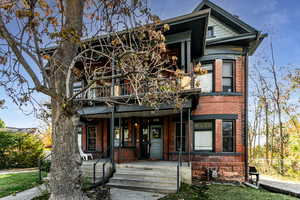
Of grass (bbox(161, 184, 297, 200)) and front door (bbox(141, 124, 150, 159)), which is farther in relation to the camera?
front door (bbox(141, 124, 150, 159))

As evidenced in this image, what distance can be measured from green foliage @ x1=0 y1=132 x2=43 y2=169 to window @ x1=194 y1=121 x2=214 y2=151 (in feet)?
34.7

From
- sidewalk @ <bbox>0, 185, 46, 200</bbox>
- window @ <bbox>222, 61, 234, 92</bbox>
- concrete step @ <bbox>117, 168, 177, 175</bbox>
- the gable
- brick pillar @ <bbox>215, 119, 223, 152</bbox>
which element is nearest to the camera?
sidewalk @ <bbox>0, 185, 46, 200</bbox>

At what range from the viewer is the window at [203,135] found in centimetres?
948

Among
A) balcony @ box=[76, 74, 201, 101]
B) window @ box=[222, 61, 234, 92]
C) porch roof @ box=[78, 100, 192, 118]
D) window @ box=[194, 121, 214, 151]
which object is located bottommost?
window @ box=[194, 121, 214, 151]

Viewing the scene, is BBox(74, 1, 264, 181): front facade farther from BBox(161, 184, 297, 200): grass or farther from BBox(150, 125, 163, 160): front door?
BBox(161, 184, 297, 200): grass

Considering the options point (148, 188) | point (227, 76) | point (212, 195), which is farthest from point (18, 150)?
point (227, 76)

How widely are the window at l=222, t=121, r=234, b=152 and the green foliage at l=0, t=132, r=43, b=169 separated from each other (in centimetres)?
1191

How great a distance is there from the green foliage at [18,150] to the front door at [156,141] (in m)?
8.12

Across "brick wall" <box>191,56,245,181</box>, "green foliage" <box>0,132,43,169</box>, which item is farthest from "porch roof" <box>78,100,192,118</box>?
"green foliage" <box>0,132,43,169</box>

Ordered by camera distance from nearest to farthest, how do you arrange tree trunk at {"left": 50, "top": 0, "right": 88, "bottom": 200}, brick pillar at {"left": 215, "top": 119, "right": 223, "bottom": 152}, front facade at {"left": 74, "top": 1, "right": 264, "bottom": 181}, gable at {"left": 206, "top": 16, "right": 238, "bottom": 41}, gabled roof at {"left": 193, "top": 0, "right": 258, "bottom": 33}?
tree trunk at {"left": 50, "top": 0, "right": 88, "bottom": 200}, front facade at {"left": 74, "top": 1, "right": 264, "bottom": 181}, brick pillar at {"left": 215, "top": 119, "right": 223, "bottom": 152}, gabled roof at {"left": 193, "top": 0, "right": 258, "bottom": 33}, gable at {"left": 206, "top": 16, "right": 238, "bottom": 41}

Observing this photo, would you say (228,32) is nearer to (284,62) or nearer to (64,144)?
(284,62)

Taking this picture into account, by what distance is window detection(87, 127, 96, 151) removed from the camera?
12.7 m

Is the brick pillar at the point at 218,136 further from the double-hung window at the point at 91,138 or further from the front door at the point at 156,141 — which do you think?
the double-hung window at the point at 91,138

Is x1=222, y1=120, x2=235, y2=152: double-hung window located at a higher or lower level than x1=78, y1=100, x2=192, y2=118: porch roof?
lower
